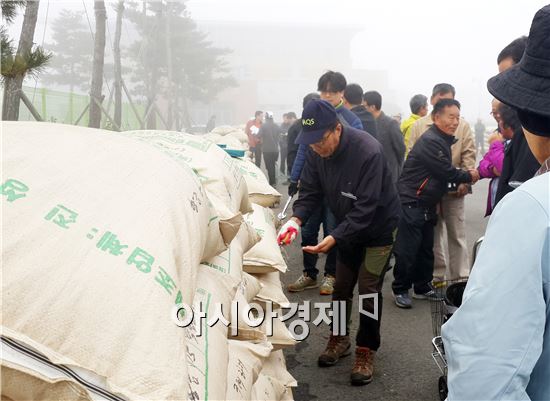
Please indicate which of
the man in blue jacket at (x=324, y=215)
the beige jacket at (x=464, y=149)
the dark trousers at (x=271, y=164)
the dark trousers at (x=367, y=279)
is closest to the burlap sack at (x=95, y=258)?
the dark trousers at (x=367, y=279)

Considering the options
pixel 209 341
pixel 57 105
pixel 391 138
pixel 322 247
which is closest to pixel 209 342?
pixel 209 341

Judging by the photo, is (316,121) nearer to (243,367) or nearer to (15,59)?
Result: (243,367)

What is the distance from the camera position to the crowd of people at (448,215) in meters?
0.79

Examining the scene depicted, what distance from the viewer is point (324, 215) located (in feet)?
14.9

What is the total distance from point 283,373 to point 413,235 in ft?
6.49

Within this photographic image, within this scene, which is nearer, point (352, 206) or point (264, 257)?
point (352, 206)

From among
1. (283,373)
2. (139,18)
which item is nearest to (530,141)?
(283,373)

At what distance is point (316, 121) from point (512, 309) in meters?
1.87

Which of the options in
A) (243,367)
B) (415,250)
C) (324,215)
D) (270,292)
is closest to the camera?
(243,367)

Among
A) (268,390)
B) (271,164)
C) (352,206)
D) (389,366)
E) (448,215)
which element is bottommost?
(271,164)

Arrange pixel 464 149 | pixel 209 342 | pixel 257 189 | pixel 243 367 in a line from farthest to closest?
pixel 464 149
pixel 257 189
pixel 243 367
pixel 209 342

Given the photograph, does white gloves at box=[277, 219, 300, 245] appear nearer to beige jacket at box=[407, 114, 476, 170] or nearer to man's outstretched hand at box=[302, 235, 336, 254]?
man's outstretched hand at box=[302, 235, 336, 254]

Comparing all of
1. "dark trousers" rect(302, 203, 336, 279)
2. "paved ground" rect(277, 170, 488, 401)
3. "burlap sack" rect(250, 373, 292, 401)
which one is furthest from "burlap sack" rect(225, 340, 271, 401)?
"dark trousers" rect(302, 203, 336, 279)

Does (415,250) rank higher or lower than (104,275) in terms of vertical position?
lower
